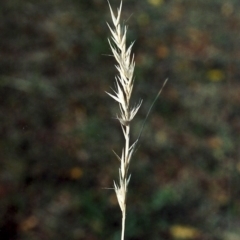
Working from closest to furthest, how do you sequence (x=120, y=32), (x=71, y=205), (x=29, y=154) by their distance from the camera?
(x=120, y=32) → (x=71, y=205) → (x=29, y=154)

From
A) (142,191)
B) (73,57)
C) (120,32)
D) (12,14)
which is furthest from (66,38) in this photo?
(120,32)

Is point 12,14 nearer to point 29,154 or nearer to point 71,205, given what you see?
point 29,154

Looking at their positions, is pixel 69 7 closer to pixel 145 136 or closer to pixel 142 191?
pixel 145 136

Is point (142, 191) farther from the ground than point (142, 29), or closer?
closer

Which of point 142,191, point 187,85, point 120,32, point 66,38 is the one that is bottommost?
point 142,191

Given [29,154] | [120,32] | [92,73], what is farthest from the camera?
[92,73]

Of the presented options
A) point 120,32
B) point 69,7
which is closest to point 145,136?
point 69,7

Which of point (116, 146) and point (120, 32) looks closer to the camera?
point (120, 32)
